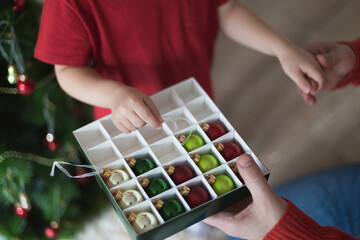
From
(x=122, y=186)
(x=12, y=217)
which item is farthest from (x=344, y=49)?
(x=12, y=217)

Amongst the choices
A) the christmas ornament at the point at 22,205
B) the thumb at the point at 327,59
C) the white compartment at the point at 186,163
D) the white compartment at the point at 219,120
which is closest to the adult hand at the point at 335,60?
the thumb at the point at 327,59

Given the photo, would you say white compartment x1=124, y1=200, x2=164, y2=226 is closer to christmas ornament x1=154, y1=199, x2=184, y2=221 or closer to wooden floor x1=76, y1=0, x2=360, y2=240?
christmas ornament x1=154, y1=199, x2=184, y2=221

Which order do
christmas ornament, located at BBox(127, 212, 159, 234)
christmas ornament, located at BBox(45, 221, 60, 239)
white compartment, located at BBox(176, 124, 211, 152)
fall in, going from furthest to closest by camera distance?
christmas ornament, located at BBox(45, 221, 60, 239) → white compartment, located at BBox(176, 124, 211, 152) → christmas ornament, located at BBox(127, 212, 159, 234)

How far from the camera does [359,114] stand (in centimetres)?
178

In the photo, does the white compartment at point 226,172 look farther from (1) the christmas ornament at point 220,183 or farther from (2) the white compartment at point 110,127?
(2) the white compartment at point 110,127

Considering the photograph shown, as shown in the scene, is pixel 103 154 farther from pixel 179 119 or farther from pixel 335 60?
pixel 335 60

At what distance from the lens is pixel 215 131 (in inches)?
32.6

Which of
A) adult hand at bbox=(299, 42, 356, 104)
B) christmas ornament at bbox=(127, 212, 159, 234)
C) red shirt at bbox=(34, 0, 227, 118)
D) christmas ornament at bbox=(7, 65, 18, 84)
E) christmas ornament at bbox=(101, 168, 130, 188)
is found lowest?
adult hand at bbox=(299, 42, 356, 104)

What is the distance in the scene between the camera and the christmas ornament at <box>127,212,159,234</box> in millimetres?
723

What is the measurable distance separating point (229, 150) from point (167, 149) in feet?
0.41

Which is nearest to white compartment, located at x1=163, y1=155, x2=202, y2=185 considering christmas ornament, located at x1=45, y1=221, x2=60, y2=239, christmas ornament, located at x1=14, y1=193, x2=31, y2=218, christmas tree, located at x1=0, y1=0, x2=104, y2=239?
christmas tree, located at x1=0, y1=0, x2=104, y2=239

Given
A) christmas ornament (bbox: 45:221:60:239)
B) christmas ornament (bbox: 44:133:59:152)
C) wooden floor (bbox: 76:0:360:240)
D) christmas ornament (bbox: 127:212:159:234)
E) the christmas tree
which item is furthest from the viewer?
wooden floor (bbox: 76:0:360:240)

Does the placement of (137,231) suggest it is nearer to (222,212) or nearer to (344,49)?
(222,212)

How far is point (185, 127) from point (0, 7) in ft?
1.54
